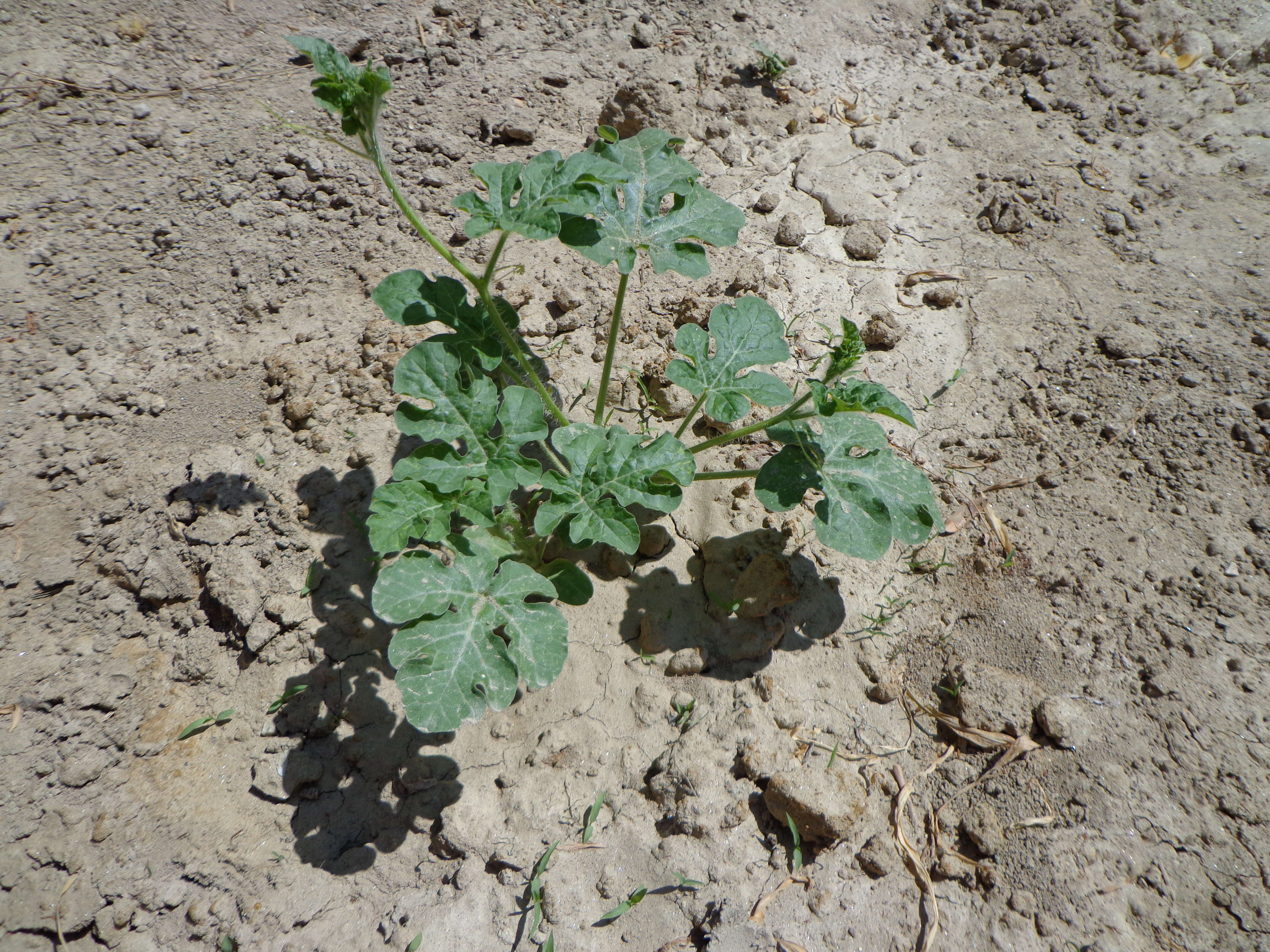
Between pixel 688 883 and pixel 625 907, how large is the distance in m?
0.22

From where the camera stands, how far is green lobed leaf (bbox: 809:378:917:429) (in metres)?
2.27

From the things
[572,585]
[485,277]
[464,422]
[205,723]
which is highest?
[485,277]

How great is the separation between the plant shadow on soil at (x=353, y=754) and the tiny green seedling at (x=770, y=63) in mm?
3539

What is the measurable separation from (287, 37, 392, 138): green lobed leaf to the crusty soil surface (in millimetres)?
1311

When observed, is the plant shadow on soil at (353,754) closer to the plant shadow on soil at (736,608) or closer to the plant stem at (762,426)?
the plant shadow on soil at (736,608)

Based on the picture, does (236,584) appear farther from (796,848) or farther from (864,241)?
(864,241)

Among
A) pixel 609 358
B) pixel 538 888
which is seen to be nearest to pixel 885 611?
pixel 609 358

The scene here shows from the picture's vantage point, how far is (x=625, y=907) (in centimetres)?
226

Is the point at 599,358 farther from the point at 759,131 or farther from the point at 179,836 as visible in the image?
the point at 179,836

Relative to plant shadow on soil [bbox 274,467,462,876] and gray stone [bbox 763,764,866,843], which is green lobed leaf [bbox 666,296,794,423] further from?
plant shadow on soil [bbox 274,467,462,876]

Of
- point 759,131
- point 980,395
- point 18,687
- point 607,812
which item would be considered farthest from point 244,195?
point 980,395

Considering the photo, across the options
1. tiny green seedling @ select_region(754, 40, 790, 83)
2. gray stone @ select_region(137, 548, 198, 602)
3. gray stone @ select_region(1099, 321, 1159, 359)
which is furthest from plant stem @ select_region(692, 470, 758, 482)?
tiny green seedling @ select_region(754, 40, 790, 83)

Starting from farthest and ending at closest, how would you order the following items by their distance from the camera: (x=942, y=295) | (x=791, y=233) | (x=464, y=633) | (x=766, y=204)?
(x=766, y=204) → (x=791, y=233) → (x=942, y=295) → (x=464, y=633)

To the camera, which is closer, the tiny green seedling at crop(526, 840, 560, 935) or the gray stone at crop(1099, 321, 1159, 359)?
the tiny green seedling at crop(526, 840, 560, 935)
